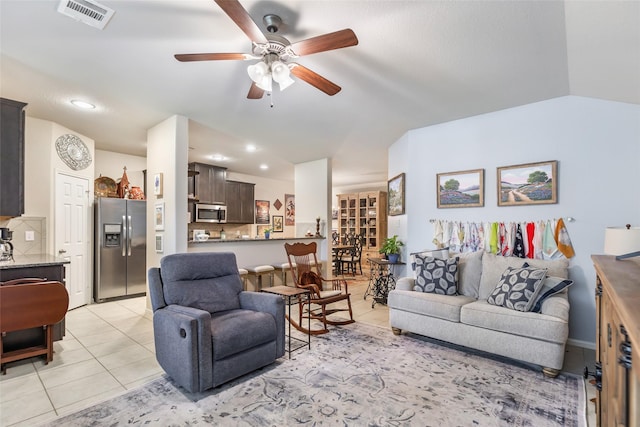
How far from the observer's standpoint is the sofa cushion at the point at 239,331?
2307 mm

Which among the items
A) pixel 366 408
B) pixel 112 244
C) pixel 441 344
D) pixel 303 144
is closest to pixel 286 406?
pixel 366 408

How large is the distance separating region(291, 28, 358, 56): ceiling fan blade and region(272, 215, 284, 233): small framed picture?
6.74 metres

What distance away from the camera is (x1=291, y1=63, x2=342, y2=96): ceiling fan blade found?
238cm

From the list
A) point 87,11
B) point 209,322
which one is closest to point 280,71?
point 87,11

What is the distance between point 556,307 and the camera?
262 centimetres

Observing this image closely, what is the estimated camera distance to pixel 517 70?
2865 millimetres

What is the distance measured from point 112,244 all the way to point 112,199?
739mm

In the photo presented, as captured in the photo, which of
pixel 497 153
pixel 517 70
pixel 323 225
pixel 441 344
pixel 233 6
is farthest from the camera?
pixel 323 225

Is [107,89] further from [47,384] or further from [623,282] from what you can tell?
[623,282]

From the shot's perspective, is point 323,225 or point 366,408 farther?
point 323,225

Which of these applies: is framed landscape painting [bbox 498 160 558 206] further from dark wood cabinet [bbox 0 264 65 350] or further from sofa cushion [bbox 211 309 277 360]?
dark wood cabinet [bbox 0 264 65 350]

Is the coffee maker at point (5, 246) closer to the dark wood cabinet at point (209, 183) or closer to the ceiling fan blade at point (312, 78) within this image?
the dark wood cabinet at point (209, 183)

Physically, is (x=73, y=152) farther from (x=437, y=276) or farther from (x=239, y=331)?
(x=437, y=276)

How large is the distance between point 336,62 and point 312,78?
1.73 ft
